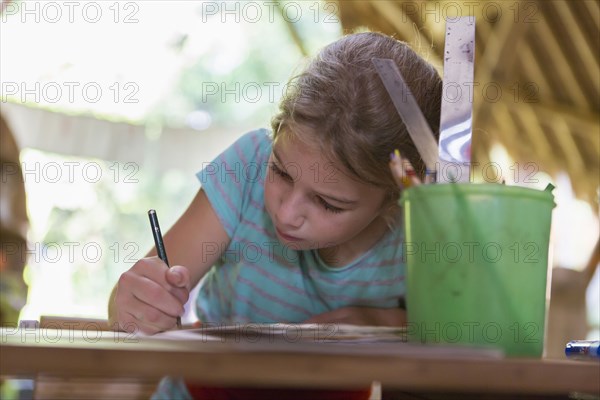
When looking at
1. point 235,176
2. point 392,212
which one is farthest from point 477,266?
point 235,176

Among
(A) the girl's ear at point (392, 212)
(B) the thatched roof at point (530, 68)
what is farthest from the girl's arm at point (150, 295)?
(B) the thatched roof at point (530, 68)

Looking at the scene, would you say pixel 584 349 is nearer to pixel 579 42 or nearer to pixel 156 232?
pixel 156 232

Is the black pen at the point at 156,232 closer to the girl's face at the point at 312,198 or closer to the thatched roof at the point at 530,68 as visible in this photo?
the girl's face at the point at 312,198

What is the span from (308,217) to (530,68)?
4570 millimetres

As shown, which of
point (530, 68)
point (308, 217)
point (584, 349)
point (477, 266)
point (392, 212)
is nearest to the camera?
point (477, 266)

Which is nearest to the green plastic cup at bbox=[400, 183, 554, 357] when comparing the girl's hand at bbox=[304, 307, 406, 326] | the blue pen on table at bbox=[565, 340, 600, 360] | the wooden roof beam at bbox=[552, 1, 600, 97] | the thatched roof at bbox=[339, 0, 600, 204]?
the blue pen on table at bbox=[565, 340, 600, 360]

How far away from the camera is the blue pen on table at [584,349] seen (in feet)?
2.63

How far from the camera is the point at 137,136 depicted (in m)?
4.49

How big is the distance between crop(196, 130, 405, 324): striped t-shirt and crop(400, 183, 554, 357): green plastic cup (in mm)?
571

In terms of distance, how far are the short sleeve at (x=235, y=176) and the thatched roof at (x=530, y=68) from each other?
7.37 ft

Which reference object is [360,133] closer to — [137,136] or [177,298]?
[177,298]

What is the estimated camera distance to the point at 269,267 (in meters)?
1.31

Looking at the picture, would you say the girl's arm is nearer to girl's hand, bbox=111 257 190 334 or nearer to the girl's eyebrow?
girl's hand, bbox=111 257 190 334

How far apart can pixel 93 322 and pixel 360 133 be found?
0.48 m
